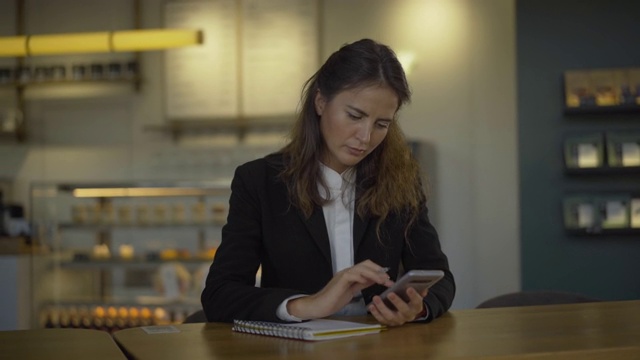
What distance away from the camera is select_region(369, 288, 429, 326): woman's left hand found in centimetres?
223

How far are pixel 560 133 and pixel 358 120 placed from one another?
3.93 metres

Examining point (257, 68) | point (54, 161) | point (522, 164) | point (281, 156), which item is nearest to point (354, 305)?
point (281, 156)

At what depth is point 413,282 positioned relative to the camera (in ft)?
7.20

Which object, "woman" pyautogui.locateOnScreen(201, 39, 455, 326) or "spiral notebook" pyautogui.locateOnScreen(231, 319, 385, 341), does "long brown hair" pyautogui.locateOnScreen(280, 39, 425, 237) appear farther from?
"spiral notebook" pyautogui.locateOnScreen(231, 319, 385, 341)

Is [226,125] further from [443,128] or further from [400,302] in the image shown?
[400,302]

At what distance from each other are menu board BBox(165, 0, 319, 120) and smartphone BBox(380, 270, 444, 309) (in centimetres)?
522

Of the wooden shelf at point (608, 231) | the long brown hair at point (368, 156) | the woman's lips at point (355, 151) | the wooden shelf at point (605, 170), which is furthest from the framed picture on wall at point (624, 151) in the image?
the woman's lips at point (355, 151)

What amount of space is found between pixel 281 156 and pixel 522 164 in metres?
3.74

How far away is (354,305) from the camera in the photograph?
2596 mm

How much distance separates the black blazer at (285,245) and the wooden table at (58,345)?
0.40 m

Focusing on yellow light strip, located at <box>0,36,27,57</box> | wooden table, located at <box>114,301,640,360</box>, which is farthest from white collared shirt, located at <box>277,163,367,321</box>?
yellow light strip, located at <box>0,36,27,57</box>

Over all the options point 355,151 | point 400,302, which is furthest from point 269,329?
point 355,151

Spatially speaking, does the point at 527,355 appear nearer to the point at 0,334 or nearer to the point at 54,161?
the point at 0,334

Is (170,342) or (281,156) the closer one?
(170,342)
